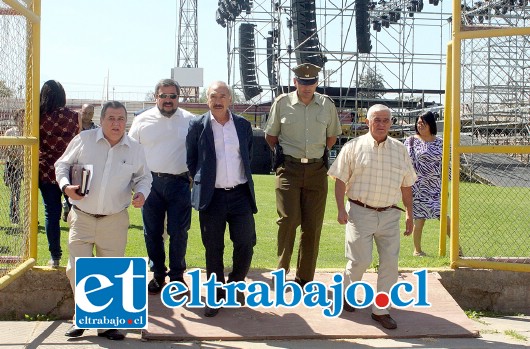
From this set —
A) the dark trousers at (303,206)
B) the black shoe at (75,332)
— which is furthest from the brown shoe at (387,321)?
the black shoe at (75,332)

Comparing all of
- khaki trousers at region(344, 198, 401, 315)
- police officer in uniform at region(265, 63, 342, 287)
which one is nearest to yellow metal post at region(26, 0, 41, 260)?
police officer in uniform at region(265, 63, 342, 287)

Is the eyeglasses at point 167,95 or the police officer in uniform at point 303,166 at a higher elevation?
the eyeglasses at point 167,95

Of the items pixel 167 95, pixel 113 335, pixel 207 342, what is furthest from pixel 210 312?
pixel 167 95

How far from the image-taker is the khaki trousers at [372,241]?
5.79 metres

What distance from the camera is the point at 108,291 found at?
17.5 ft

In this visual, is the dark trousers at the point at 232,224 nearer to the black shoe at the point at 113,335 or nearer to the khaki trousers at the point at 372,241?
the khaki trousers at the point at 372,241

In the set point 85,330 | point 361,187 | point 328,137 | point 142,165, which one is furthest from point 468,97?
point 85,330

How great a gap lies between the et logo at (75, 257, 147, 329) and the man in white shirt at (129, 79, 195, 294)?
2.38ft

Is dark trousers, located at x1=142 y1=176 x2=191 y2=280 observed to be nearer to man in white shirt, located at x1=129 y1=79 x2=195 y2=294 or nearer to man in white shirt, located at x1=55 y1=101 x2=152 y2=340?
man in white shirt, located at x1=129 y1=79 x2=195 y2=294

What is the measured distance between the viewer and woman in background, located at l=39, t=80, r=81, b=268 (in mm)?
6301

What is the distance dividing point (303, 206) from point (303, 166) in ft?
1.19

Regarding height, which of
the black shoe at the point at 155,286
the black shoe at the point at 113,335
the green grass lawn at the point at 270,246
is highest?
the green grass lawn at the point at 270,246

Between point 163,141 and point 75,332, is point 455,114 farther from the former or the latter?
point 75,332

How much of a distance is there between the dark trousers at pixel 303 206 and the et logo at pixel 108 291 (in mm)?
1475
